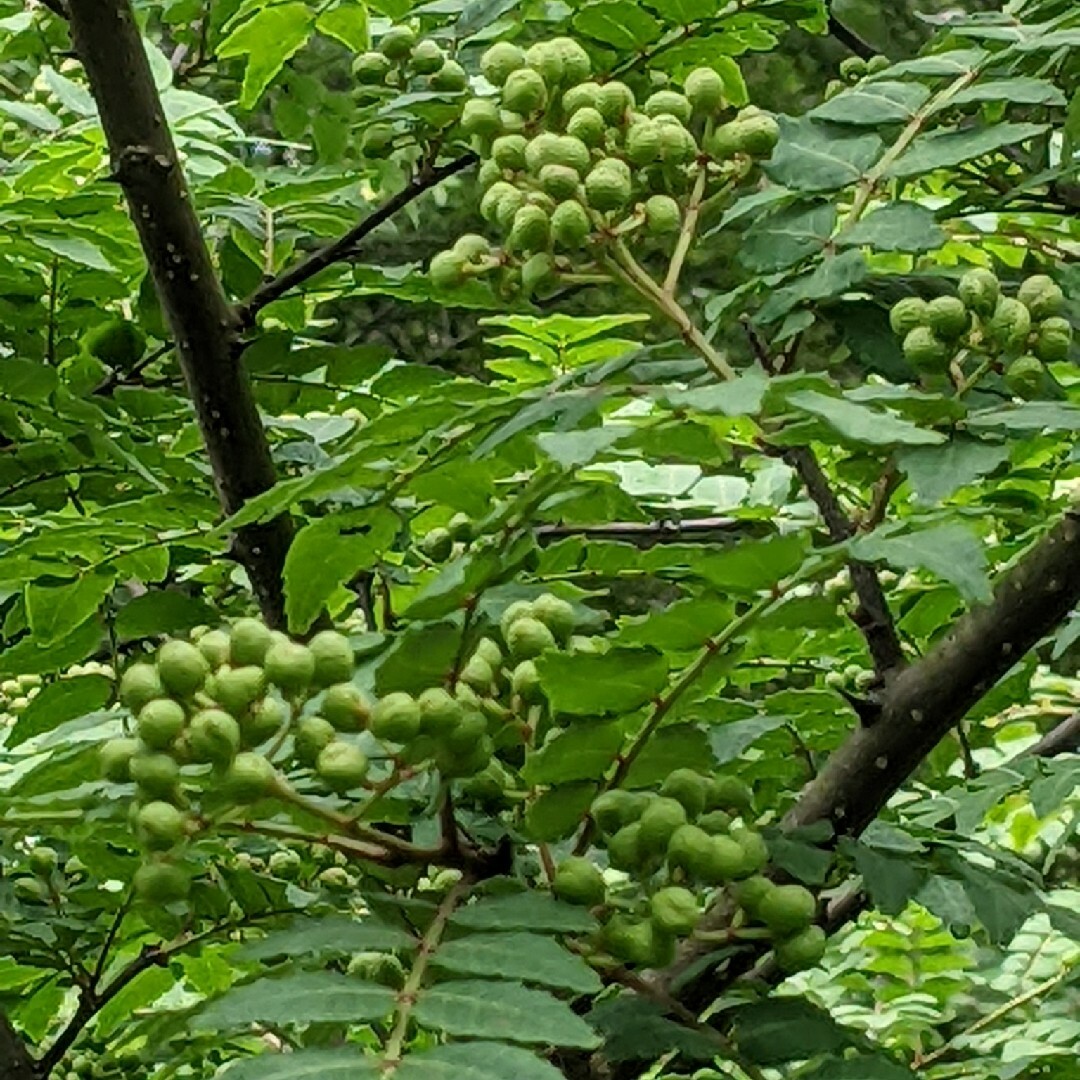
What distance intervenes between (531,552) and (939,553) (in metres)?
0.24

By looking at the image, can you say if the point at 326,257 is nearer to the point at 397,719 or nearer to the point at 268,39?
the point at 268,39

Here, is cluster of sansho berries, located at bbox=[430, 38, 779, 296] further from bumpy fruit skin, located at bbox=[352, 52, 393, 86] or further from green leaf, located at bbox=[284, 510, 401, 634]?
bumpy fruit skin, located at bbox=[352, 52, 393, 86]

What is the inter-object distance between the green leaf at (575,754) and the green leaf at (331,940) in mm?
91

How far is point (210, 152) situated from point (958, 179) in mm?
593

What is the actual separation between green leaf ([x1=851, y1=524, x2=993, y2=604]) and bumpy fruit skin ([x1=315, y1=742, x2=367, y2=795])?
0.21 metres

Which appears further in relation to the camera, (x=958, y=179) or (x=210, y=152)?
(x=210, y=152)

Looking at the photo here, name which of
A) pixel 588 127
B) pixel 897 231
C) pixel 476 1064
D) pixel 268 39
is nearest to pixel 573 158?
pixel 588 127

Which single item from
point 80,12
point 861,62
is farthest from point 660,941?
point 861,62

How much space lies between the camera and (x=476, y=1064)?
0.59m

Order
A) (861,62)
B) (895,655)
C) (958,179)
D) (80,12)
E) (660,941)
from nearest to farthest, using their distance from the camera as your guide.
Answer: (660,941) → (895,655) → (80,12) → (958,179) → (861,62)

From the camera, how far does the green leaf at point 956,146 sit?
845 mm

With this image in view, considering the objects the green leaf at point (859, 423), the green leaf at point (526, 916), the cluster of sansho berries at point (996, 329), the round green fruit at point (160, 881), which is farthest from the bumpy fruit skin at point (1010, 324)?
the round green fruit at point (160, 881)

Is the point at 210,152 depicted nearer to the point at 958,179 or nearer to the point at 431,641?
the point at 958,179

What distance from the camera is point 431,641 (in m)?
0.73
